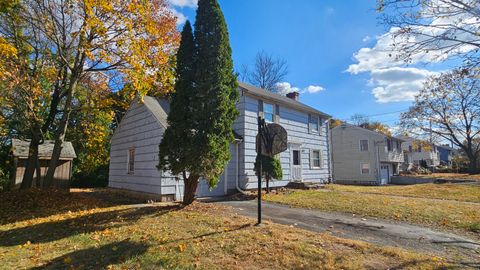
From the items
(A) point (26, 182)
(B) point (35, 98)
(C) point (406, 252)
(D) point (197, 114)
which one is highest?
(B) point (35, 98)

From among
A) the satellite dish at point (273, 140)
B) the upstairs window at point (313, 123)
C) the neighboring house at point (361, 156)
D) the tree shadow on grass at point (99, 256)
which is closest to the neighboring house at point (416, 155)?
the neighboring house at point (361, 156)

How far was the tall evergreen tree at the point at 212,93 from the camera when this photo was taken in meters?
8.66

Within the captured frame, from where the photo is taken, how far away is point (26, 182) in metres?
13.0

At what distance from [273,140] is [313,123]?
13895 mm

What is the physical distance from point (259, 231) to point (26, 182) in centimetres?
1237

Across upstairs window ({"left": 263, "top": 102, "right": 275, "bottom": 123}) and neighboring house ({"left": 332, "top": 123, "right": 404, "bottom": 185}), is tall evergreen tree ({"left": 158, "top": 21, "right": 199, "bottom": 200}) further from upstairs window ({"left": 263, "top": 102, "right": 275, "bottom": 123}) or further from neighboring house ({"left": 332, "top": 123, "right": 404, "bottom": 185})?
neighboring house ({"left": 332, "top": 123, "right": 404, "bottom": 185})

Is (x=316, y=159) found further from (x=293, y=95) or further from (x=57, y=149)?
(x=57, y=149)

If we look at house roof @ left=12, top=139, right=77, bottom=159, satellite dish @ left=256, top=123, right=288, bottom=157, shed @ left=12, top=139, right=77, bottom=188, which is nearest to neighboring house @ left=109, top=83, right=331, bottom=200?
house roof @ left=12, top=139, right=77, bottom=159

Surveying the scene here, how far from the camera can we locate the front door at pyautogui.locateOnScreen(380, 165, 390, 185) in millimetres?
31866

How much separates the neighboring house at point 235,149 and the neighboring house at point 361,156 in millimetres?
13862

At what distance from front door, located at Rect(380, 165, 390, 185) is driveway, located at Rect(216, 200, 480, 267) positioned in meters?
26.0

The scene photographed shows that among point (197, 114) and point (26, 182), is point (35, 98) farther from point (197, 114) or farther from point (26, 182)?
point (197, 114)

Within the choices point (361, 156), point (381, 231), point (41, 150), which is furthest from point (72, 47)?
point (361, 156)

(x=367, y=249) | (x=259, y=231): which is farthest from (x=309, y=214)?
(x=367, y=249)
